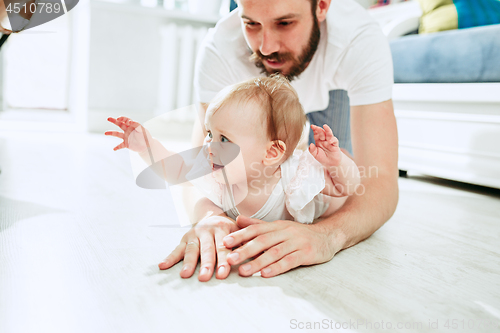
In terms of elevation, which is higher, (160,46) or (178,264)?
(160,46)

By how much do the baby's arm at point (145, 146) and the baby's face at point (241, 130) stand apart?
112 millimetres

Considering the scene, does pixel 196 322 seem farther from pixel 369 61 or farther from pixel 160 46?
pixel 160 46

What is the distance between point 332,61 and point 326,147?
433 mm

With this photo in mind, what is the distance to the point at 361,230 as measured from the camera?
82cm

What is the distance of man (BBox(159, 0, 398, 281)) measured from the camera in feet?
2.18

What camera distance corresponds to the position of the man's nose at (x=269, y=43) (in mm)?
990

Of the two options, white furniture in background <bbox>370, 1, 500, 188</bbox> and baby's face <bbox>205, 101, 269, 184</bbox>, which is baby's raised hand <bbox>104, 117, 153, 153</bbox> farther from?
white furniture in background <bbox>370, 1, 500, 188</bbox>

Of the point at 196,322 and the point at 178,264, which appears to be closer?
the point at 196,322

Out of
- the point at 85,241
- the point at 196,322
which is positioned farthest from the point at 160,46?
the point at 196,322

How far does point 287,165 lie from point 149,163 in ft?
0.92

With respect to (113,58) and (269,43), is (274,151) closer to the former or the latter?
(269,43)

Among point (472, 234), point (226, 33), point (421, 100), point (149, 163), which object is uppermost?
point (226, 33)

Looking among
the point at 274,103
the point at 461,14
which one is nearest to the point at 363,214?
the point at 274,103

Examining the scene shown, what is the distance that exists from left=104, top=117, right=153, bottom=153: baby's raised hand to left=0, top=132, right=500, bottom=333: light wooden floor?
0.60 feet
